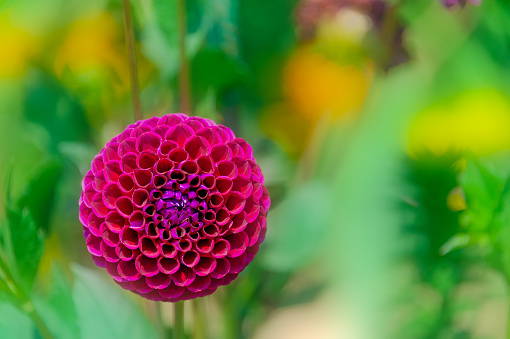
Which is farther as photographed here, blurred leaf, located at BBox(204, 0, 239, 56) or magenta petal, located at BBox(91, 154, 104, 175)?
blurred leaf, located at BBox(204, 0, 239, 56)

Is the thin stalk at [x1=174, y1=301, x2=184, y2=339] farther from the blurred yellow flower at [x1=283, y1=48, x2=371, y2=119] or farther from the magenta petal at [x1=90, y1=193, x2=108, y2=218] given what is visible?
the blurred yellow flower at [x1=283, y1=48, x2=371, y2=119]

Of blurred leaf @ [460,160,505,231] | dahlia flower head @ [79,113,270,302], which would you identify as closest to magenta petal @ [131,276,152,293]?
Result: dahlia flower head @ [79,113,270,302]

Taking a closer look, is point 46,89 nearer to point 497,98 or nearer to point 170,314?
point 170,314

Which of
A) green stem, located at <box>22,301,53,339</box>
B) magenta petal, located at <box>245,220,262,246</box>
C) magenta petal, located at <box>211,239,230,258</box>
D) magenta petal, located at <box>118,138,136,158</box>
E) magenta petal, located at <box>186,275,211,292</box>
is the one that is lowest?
green stem, located at <box>22,301,53,339</box>

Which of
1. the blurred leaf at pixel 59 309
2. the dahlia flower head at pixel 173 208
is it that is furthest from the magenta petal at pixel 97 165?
the blurred leaf at pixel 59 309

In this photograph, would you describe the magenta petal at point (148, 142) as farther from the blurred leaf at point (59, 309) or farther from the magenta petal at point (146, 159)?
the blurred leaf at point (59, 309)

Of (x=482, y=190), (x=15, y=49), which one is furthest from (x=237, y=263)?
(x=15, y=49)
